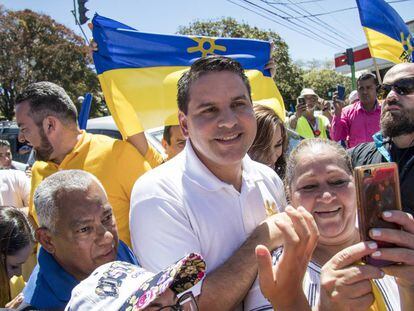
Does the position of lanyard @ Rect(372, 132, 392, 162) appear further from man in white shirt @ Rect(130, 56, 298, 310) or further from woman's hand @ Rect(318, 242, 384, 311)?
woman's hand @ Rect(318, 242, 384, 311)

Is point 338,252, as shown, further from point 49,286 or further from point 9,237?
point 9,237

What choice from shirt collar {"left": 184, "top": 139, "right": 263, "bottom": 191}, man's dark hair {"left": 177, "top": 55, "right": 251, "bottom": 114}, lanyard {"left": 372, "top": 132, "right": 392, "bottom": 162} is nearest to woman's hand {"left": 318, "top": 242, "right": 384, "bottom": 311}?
shirt collar {"left": 184, "top": 139, "right": 263, "bottom": 191}

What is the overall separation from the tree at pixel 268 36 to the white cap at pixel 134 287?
22296 millimetres

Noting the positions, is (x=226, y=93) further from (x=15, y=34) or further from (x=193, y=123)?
(x=15, y=34)

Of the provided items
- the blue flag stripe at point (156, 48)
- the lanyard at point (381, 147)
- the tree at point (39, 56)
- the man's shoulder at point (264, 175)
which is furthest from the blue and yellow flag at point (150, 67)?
the tree at point (39, 56)

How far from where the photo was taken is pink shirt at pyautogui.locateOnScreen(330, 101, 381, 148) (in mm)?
5683

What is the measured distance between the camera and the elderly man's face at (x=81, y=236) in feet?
6.23

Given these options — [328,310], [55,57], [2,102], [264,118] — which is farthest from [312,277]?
[2,102]

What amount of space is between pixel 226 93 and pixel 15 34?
28.3 meters

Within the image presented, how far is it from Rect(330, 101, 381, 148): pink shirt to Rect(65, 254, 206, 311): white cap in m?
4.79

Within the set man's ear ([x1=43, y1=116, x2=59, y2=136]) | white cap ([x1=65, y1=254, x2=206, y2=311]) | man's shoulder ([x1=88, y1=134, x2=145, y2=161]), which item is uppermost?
man's ear ([x1=43, y1=116, x2=59, y2=136])

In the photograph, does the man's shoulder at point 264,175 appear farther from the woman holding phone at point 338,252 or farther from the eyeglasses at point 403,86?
the eyeglasses at point 403,86

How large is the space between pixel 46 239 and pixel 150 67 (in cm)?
202

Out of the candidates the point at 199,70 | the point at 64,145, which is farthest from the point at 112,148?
the point at 199,70
